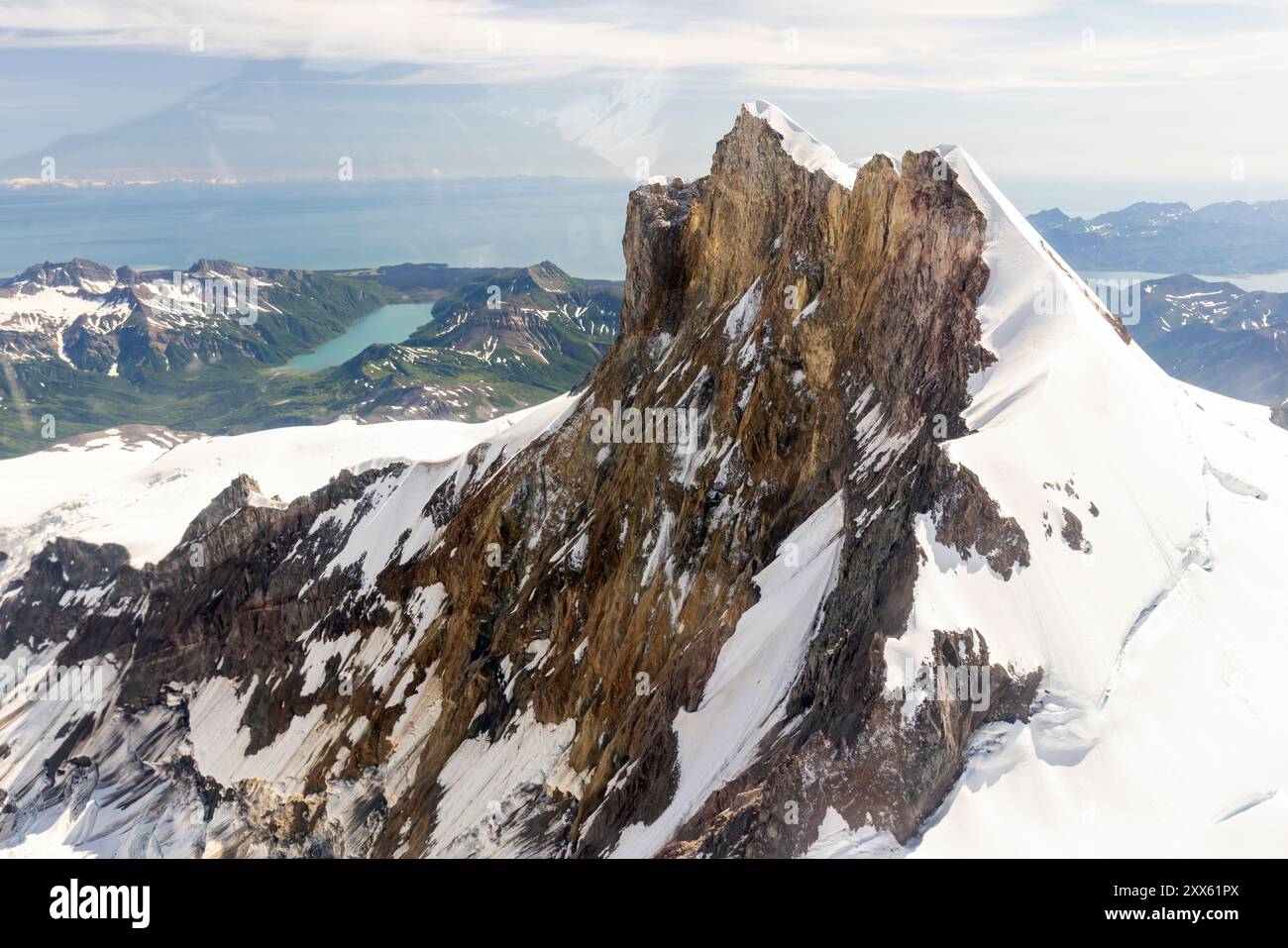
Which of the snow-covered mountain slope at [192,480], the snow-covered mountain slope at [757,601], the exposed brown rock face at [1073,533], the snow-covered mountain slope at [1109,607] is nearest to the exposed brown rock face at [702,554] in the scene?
the snow-covered mountain slope at [757,601]

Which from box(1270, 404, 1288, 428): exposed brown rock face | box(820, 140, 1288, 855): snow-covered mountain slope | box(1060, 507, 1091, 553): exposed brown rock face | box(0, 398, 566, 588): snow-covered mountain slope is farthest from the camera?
box(0, 398, 566, 588): snow-covered mountain slope

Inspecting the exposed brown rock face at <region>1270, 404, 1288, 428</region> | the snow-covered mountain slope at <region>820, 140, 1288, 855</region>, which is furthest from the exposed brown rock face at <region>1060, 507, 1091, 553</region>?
the exposed brown rock face at <region>1270, 404, 1288, 428</region>

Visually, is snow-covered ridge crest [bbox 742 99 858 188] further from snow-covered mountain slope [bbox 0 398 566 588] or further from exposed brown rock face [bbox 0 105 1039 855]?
snow-covered mountain slope [bbox 0 398 566 588]

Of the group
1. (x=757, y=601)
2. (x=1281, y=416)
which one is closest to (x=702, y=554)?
(x=757, y=601)

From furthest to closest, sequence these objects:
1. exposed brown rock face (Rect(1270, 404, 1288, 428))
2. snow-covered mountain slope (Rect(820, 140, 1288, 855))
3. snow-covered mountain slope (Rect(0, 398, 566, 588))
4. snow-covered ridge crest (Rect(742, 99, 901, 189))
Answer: snow-covered mountain slope (Rect(0, 398, 566, 588)) → exposed brown rock face (Rect(1270, 404, 1288, 428)) → snow-covered ridge crest (Rect(742, 99, 901, 189)) → snow-covered mountain slope (Rect(820, 140, 1288, 855))

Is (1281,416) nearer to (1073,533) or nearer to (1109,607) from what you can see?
(1073,533)

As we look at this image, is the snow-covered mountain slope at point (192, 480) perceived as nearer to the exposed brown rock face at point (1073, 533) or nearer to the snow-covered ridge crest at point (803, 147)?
the snow-covered ridge crest at point (803, 147)

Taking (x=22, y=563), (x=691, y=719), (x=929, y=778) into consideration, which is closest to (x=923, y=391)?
(x=691, y=719)
